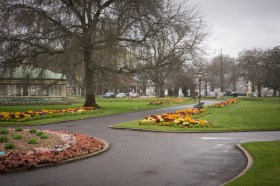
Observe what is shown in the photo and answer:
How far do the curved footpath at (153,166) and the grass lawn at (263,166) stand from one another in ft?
1.46

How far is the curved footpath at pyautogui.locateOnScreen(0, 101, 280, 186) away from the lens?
9344 millimetres

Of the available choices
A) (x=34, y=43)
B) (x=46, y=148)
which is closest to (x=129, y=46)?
(x=34, y=43)

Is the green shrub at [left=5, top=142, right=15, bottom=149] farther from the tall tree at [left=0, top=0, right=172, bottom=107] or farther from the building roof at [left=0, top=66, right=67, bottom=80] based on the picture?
the building roof at [left=0, top=66, right=67, bottom=80]

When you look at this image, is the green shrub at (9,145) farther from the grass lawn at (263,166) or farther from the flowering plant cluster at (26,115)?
the flowering plant cluster at (26,115)

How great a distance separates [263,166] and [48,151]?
22.2 ft

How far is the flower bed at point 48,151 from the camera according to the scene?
10.6 metres

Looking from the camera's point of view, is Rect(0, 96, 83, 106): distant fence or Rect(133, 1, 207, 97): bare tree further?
Rect(0, 96, 83, 106): distant fence

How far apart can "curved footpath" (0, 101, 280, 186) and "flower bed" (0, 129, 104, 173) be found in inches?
14.9

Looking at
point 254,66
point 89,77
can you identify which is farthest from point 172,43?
point 254,66

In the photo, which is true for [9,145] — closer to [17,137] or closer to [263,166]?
[17,137]

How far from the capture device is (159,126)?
2142 cm

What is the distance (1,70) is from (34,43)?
14.1ft

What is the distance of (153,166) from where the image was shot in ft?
36.1

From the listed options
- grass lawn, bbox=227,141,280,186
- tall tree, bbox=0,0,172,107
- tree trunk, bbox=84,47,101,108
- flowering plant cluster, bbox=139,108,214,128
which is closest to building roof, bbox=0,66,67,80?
tall tree, bbox=0,0,172,107
